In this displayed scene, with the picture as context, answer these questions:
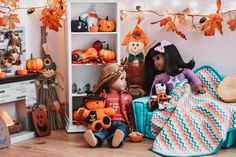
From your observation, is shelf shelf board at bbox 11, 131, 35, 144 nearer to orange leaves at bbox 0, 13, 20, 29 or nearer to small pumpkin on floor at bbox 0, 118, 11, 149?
small pumpkin on floor at bbox 0, 118, 11, 149

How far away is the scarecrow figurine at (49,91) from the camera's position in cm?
364

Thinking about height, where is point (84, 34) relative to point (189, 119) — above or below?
above

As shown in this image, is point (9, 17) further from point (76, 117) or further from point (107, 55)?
point (76, 117)

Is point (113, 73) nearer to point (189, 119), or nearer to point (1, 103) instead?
point (189, 119)

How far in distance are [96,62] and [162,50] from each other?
0.56 m

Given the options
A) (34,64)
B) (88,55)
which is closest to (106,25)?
(88,55)

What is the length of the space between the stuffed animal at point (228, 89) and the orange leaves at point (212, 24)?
41cm

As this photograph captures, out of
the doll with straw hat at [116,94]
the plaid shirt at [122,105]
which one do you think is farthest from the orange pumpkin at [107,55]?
the plaid shirt at [122,105]

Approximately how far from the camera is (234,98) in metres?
3.27

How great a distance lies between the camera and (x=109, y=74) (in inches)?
134

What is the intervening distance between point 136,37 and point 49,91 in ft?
2.95

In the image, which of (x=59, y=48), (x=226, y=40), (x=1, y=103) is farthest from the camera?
(x=59, y=48)

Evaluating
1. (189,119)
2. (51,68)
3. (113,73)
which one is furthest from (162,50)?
(51,68)

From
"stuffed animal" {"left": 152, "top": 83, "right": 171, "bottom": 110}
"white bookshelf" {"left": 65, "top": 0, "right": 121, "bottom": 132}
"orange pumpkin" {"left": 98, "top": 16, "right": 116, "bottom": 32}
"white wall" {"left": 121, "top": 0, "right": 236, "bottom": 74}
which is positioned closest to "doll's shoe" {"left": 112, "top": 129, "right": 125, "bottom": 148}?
"stuffed animal" {"left": 152, "top": 83, "right": 171, "bottom": 110}
